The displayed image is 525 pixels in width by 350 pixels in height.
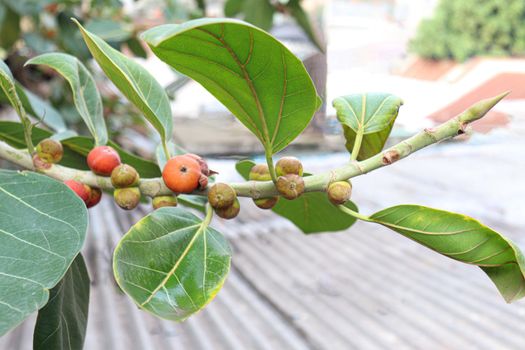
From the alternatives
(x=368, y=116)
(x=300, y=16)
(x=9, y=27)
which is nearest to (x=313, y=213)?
(x=368, y=116)

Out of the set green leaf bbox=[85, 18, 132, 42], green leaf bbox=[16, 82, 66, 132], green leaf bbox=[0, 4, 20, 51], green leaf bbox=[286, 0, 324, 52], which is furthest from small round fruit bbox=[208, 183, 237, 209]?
green leaf bbox=[0, 4, 20, 51]

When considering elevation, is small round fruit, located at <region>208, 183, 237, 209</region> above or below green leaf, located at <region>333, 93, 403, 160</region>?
below

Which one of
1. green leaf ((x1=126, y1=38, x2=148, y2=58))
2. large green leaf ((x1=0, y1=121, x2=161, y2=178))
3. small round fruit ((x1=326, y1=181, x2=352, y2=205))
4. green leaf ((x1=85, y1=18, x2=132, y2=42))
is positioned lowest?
green leaf ((x1=126, y1=38, x2=148, y2=58))

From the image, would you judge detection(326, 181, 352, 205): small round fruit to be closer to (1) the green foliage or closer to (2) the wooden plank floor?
(2) the wooden plank floor

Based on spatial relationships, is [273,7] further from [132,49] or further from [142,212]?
[142,212]

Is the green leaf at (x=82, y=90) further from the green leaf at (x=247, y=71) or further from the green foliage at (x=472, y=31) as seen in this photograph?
the green foliage at (x=472, y=31)

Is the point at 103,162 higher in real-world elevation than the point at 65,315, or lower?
higher

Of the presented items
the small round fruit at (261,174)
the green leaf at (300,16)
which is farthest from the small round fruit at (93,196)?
the green leaf at (300,16)

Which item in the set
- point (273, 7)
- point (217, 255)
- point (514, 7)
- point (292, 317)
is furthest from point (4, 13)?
point (514, 7)

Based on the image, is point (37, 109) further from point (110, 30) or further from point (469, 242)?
point (110, 30)
